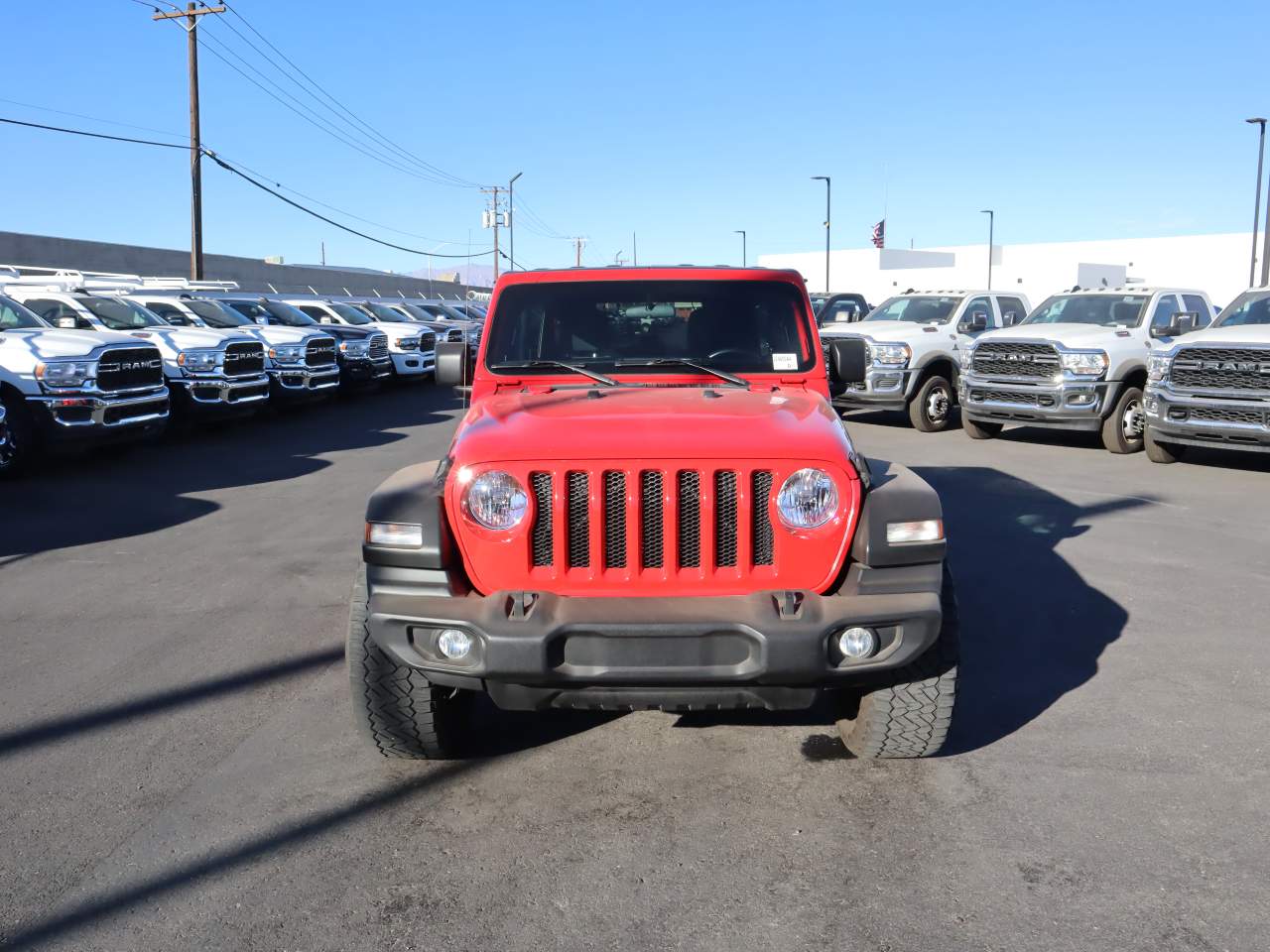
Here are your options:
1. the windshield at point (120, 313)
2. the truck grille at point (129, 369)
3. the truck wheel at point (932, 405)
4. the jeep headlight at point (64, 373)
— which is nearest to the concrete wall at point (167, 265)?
the windshield at point (120, 313)

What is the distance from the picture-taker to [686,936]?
312 cm

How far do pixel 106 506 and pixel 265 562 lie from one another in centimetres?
301

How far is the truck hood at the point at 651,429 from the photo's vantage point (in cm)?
378

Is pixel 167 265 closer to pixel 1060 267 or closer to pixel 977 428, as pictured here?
pixel 977 428

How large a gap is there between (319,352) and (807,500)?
15.4 meters

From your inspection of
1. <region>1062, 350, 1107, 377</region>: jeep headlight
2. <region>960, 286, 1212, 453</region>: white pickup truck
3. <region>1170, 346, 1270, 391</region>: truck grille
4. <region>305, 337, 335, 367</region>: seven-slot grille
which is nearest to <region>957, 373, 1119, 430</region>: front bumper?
<region>960, 286, 1212, 453</region>: white pickup truck

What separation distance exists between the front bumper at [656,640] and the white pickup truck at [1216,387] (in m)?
9.02

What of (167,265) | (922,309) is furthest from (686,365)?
(167,265)

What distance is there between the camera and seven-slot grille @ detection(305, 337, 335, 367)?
17.7m

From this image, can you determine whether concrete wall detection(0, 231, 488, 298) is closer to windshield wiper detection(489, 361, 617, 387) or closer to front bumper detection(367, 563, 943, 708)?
windshield wiper detection(489, 361, 617, 387)

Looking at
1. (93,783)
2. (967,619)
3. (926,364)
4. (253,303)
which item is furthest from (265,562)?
(253,303)

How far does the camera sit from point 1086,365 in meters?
13.4

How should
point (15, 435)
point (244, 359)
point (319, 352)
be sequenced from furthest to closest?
point (319, 352)
point (244, 359)
point (15, 435)

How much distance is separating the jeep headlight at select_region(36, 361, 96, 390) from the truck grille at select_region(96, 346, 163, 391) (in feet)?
0.49
